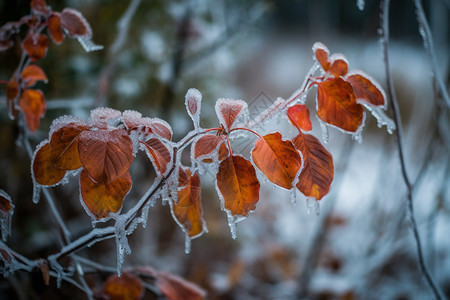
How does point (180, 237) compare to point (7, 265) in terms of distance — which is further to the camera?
point (180, 237)

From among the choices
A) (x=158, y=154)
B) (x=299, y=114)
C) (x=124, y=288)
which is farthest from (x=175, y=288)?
(x=299, y=114)

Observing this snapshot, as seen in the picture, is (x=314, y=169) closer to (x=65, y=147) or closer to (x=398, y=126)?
(x=398, y=126)

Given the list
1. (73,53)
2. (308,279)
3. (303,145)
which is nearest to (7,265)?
(303,145)

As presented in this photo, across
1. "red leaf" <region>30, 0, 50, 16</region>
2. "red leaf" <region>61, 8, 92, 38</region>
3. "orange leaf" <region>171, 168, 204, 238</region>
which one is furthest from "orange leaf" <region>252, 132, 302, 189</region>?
"red leaf" <region>30, 0, 50, 16</region>

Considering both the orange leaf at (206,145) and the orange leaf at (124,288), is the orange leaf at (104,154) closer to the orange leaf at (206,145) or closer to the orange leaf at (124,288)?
the orange leaf at (206,145)

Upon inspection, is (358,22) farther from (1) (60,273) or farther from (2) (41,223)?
(1) (60,273)

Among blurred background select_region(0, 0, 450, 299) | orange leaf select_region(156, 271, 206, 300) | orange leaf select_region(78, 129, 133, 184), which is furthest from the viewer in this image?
blurred background select_region(0, 0, 450, 299)

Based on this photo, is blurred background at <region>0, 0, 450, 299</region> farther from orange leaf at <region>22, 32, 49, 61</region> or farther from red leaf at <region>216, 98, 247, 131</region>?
red leaf at <region>216, 98, 247, 131</region>
